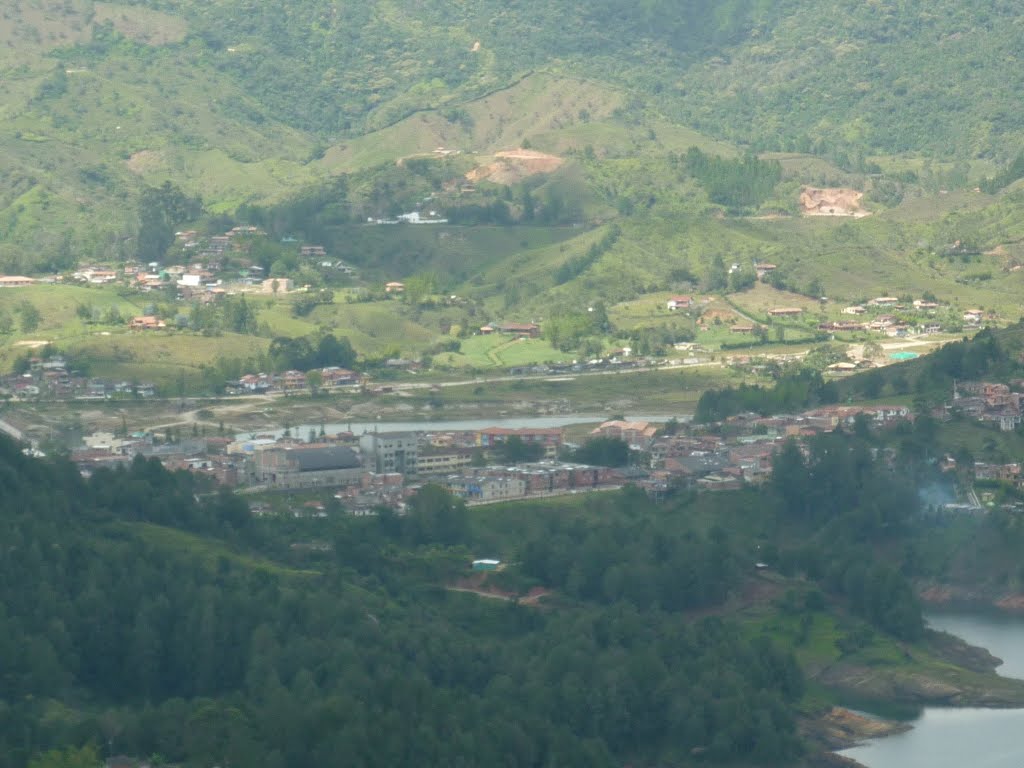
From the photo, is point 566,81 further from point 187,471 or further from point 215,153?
point 187,471

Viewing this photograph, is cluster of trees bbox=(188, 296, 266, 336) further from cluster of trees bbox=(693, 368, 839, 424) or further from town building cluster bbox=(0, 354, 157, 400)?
cluster of trees bbox=(693, 368, 839, 424)

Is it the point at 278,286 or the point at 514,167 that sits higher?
the point at 514,167

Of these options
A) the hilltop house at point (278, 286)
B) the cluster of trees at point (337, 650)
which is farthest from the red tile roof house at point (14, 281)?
the cluster of trees at point (337, 650)

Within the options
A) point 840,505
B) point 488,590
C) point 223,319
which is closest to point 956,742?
point 488,590

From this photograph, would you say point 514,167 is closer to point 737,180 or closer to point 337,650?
point 737,180

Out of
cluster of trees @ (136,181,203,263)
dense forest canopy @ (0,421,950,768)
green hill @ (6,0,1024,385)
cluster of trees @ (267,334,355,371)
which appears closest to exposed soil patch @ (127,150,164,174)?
green hill @ (6,0,1024,385)
